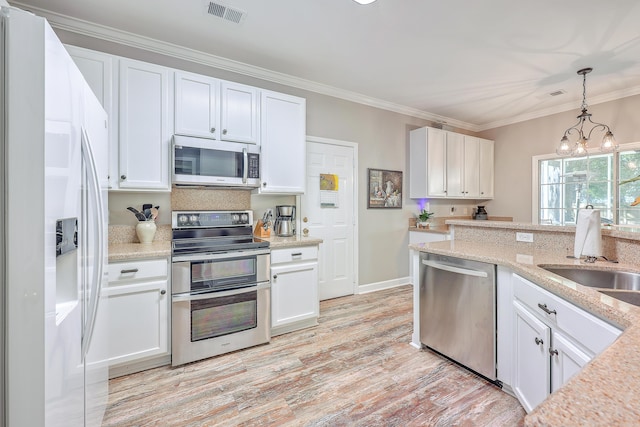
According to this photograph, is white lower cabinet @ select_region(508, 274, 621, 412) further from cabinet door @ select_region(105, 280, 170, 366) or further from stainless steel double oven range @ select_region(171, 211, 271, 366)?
cabinet door @ select_region(105, 280, 170, 366)

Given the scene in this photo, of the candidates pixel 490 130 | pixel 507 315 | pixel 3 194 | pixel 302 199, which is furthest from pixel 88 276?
pixel 490 130

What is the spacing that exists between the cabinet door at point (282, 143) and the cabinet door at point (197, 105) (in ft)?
1.45

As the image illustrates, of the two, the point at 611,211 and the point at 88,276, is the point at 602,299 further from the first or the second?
the point at 611,211

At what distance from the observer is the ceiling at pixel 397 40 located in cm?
219

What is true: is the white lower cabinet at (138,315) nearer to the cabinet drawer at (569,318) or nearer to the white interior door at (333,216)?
the white interior door at (333,216)

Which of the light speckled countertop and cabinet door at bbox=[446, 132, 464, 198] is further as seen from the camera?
cabinet door at bbox=[446, 132, 464, 198]

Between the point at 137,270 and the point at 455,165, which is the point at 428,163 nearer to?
the point at 455,165

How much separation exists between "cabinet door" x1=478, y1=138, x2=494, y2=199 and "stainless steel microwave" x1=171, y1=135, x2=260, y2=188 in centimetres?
404

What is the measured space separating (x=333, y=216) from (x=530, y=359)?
2.50m

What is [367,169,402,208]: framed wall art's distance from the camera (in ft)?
13.4

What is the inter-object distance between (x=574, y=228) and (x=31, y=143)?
8.99ft

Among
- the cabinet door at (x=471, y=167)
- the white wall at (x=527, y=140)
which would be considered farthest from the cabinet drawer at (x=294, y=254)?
the white wall at (x=527, y=140)

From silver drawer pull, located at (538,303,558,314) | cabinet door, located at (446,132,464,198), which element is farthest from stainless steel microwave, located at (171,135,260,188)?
cabinet door, located at (446,132,464,198)

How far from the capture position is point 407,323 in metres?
2.98
